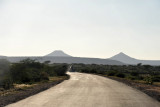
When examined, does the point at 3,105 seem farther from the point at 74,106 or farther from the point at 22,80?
the point at 22,80

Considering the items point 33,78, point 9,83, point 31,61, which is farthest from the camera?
point 31,61

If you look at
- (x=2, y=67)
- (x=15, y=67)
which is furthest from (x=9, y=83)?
(x=15, y=67)

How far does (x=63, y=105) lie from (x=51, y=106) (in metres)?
0.69

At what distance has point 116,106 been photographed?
12984mm

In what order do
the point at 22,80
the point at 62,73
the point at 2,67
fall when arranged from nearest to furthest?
the point at 2,67 → the point at 22,80 → the point at 62,73

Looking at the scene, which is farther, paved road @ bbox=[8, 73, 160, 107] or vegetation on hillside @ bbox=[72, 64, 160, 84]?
vegetation on hillside @ bbox=[72, 64, 160, 84]

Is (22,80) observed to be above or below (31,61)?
below

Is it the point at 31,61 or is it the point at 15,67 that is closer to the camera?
the point at 15,67

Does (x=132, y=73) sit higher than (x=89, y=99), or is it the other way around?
(x=132, y=73)

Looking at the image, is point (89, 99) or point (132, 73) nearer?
point (89, 99)

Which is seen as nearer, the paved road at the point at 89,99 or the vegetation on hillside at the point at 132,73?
the paved road at the point at 89,99

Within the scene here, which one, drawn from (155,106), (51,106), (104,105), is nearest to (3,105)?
(51,106)

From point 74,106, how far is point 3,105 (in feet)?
13.0

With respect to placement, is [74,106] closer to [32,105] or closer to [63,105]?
[63,105]
